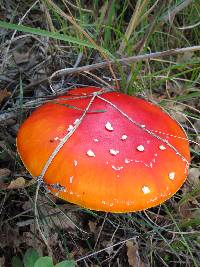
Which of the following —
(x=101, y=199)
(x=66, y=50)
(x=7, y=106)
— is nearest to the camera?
(x=101, y=199)

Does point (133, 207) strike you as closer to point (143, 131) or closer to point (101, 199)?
point (101, 199)

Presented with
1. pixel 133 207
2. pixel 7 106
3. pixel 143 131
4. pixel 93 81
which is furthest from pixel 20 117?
pixel 133 207

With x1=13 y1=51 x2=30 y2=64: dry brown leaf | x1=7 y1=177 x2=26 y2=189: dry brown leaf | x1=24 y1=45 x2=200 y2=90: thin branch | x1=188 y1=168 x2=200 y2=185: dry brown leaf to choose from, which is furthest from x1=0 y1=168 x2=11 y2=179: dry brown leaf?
x1=188 y1=168 x2=200 y2=185: dry brown leaf

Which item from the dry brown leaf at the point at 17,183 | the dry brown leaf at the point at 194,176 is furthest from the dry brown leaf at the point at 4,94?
the dry brown leaf at the point at 194,176

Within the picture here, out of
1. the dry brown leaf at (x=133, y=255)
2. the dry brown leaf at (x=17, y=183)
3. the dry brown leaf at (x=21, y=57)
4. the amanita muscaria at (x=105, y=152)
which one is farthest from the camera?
the dry brown leaf at (x=21, y=57)

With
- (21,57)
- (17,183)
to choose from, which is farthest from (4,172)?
(21,57)

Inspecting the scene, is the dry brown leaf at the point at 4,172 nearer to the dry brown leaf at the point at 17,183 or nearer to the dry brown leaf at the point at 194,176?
the dry brown leaf at the point at 17,183
